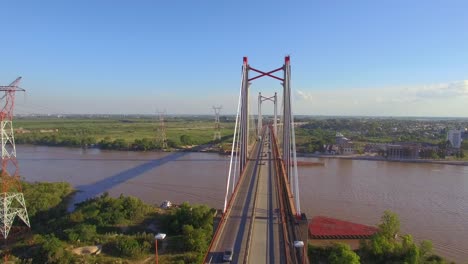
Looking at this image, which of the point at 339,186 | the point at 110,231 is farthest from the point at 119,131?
the point at 110,231

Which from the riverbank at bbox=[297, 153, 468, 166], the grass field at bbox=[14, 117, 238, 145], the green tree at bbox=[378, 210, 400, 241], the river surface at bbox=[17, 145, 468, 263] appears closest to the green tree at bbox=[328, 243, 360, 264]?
the green tree at bbox=[378, 210, 400, 241]

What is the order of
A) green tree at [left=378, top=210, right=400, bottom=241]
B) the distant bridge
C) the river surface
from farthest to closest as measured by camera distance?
1. the river surface
2. green tree at [left=378, top=210, right=400, bottom=241]
3. the distant bridge

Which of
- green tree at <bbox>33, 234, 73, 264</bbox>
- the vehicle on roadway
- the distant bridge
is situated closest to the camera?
the vehicle on roadway

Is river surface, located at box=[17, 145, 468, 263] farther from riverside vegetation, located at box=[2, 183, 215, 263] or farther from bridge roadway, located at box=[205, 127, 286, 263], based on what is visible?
bridge roadway, located at box=[205, 127, 286, 263]

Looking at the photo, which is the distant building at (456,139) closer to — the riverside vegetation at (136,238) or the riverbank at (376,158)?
the riverbank at (376,158)

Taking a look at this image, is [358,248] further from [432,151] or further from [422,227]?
[432,151]

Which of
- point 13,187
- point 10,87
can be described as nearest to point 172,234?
point 10,87
